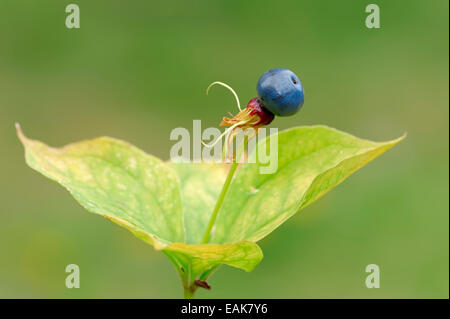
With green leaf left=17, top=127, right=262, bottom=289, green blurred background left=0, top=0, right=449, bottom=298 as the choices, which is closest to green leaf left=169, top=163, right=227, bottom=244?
green leaf left=17, top=127, right=262, bottom=289

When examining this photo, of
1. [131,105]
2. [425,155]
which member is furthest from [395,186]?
[131,105]

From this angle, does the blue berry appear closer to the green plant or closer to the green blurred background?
the green plant

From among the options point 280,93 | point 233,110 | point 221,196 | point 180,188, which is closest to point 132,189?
point 180,188

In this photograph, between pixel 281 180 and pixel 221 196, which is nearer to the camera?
pixel 221 196

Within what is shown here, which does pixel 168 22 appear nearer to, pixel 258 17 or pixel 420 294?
pixel 258 17

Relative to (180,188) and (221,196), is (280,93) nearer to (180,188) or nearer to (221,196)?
(221,196)

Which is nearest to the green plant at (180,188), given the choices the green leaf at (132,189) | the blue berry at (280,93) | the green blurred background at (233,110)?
the green leaf at (132,189)
